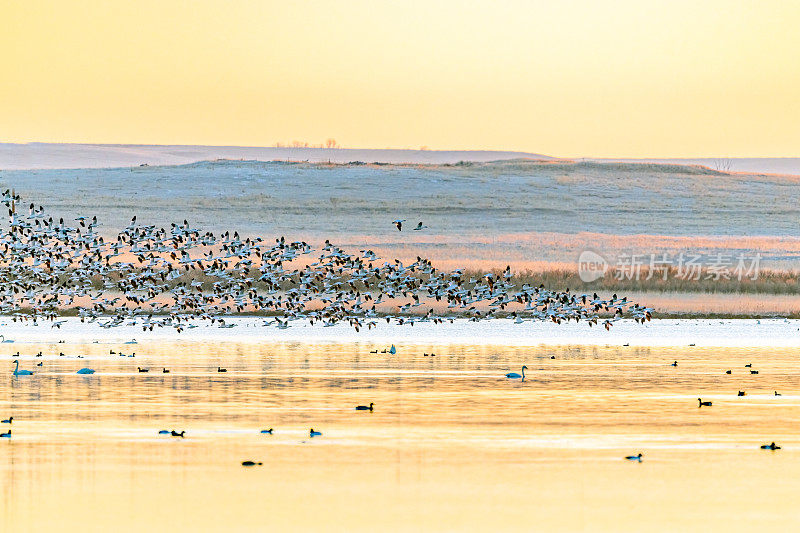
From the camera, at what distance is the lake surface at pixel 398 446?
1363 centimetres

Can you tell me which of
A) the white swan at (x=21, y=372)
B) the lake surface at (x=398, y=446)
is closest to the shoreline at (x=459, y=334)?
the lake surface at (x=398, y=446)

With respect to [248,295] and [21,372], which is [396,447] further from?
[248,295]

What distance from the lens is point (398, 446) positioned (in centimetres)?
1717

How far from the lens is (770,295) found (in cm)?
4388

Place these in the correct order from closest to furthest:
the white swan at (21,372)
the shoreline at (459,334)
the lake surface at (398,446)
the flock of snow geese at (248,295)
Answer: the lake surface at (398,446)
the white swan at (21,372)
the shoreline at (459,334)
the flock of snow geese at (248,295)

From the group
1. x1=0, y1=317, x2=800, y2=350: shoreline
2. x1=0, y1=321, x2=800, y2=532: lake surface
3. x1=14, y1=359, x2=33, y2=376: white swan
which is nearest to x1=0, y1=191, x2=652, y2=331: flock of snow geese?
x1=0, y1=317, x2=800, y2=350: shoreline

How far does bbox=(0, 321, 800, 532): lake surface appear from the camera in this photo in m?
13.6

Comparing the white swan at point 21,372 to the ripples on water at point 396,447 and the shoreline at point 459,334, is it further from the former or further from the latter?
the shoreline at point 459,334

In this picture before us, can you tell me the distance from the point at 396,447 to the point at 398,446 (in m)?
0.08

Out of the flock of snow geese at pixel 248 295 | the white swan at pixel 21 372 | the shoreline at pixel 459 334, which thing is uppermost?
the flock of snow geese at pixel 248 295

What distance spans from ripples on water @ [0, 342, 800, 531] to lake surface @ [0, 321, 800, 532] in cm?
4

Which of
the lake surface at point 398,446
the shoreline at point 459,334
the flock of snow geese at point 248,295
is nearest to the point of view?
the lake surface at point 398,446

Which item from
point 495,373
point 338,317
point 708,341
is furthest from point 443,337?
point 495,373

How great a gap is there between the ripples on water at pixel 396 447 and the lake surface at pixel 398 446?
4 centimetres
